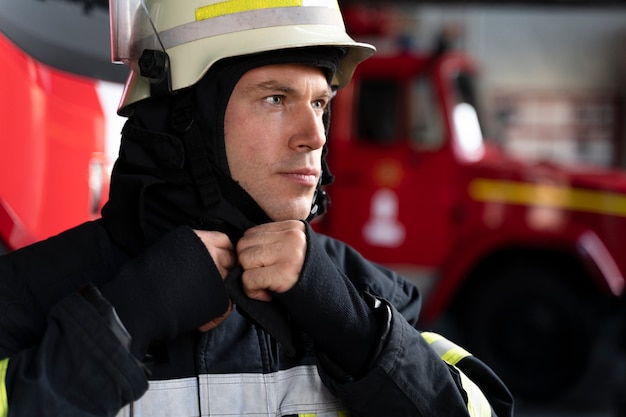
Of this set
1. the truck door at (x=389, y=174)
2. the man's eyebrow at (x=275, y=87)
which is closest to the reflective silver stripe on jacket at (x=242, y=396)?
the man's eyebrow at (x=275, y=87)

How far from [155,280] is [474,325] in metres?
5.00

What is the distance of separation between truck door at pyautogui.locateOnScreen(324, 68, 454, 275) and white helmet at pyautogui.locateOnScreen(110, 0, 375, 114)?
4.15 metres

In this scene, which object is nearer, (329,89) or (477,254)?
(329,89)

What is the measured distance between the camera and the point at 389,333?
1.76 metres

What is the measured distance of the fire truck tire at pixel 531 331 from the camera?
6066mm

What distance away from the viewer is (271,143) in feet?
6.38

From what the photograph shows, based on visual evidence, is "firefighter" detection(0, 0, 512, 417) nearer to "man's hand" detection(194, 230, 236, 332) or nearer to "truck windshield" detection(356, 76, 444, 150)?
"man's hand" detection(194, 230, 236, 332)

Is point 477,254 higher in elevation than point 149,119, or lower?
lower

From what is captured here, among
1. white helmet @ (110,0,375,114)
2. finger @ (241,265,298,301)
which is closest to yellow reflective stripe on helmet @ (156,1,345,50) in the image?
white helmet @ (110,0,375,114)

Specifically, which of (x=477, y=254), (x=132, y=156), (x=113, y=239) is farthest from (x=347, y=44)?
(x=477, y=254)

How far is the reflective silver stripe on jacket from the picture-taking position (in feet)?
5.62

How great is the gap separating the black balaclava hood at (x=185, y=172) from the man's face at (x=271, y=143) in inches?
0.8

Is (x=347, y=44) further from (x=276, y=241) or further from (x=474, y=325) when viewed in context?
(x=474, y=325)

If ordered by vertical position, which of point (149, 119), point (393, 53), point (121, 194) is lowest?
point (393, 53)
